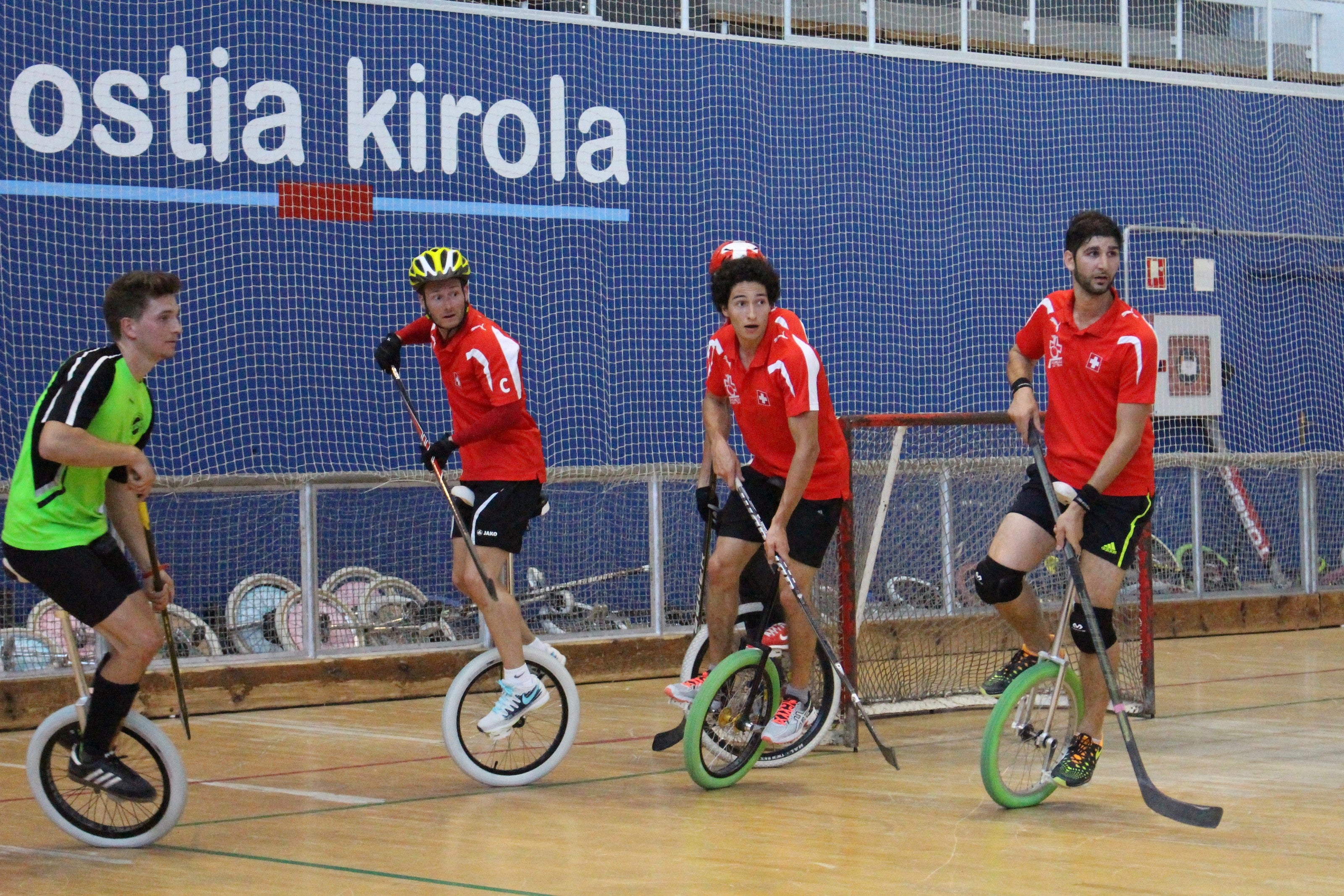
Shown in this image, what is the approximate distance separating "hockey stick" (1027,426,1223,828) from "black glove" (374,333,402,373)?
7.93 ft

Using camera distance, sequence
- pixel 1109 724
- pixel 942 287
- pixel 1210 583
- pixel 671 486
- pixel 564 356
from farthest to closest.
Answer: pixel 942 287
pixel 564 356
pixel 1210 583
pixel 671 486
pixel 1109 724

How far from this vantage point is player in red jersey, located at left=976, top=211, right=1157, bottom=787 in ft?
18.7

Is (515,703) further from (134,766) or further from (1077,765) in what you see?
(1077,765)

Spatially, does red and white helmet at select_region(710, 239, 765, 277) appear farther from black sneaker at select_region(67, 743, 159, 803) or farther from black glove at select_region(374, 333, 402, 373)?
black sneaker at select_region(67, 743, 159, 803)

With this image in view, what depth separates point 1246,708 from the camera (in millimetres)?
8188

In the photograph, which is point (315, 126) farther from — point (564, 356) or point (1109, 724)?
point (1109, 724)

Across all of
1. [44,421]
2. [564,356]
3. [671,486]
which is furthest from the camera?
[564,356]

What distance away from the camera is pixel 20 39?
36.6 ft

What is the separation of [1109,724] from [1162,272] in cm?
802

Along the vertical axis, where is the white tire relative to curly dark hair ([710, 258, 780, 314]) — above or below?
below

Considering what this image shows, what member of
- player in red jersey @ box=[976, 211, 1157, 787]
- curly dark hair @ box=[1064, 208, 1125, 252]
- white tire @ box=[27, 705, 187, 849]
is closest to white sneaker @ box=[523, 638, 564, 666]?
white tire @ box=[27, 705, 187, 849]

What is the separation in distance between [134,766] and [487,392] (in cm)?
191

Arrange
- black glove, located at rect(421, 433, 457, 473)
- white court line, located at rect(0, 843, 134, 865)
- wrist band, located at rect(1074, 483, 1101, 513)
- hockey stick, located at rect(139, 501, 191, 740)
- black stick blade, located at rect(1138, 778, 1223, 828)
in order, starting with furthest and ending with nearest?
black glove, located at rect(421, 433, 457, 473), wrist band, located at rect(1074, 483, 1101, 513), hockey stick, located at rect(139, 501, 191, 740), black stick blade, located at rect(1138, 778, 1223, 828), white court line, located at rect(0, 843, 134, 865)

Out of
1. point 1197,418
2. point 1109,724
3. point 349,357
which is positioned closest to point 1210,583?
point 1197,418
